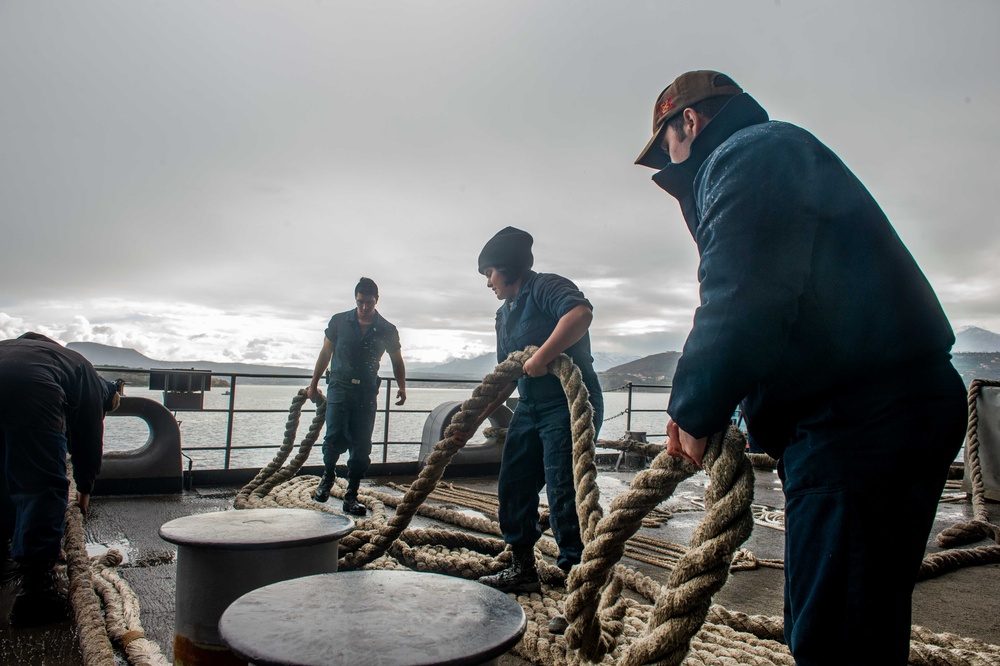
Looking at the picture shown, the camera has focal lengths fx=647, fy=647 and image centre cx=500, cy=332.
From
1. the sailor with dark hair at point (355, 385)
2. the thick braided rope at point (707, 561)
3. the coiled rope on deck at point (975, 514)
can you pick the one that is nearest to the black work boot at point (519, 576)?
the thick braided rope at point (707, 561)

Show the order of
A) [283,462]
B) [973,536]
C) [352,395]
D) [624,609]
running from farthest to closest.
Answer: [283,462] → [352,395] → [973,536] → [624,609]

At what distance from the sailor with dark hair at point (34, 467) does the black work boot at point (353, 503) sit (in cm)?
210

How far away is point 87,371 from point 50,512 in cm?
71

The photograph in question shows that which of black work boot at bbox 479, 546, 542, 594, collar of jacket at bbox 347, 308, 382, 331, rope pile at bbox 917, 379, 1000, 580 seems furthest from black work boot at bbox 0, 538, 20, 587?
rope pile at bbox 917, 379, 1000, 580

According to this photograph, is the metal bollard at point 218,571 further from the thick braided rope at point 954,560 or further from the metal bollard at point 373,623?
the thick braided rope at point 954,560

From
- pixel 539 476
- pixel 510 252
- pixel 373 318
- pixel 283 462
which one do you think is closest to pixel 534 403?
pixel 539 476

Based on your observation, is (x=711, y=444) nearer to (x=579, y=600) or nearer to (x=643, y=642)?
(x=643, y=642)

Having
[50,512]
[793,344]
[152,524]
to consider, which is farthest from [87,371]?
[793,344]

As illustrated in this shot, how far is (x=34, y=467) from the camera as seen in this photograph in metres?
2.56

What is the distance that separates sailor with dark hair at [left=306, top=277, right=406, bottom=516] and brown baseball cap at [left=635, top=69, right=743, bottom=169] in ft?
11.8

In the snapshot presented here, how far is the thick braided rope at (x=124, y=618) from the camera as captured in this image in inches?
81.8

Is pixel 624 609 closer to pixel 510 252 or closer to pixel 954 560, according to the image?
pixel 510 252

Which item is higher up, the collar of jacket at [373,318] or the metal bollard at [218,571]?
the collar of jacket at [373,318]

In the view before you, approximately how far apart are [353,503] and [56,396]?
7.67 feet
